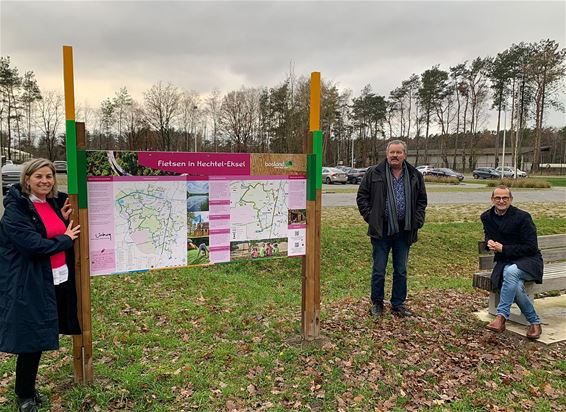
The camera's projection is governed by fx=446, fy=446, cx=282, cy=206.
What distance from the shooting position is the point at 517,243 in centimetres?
452

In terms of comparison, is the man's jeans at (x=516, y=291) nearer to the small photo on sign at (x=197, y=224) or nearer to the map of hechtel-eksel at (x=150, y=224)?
the small photo on sign at (x=197, y=224)

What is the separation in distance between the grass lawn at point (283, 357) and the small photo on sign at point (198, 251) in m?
0.87

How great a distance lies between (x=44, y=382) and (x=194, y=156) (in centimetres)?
217

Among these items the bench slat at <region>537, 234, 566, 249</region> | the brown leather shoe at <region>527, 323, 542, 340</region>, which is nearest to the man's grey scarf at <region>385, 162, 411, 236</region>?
the brown leather shoe at <region>527, 323, 542, 340</region>

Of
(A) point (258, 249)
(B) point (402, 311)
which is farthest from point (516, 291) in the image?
(A) point (258, 249)

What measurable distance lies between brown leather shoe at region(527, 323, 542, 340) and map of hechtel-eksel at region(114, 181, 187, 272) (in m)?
3.43

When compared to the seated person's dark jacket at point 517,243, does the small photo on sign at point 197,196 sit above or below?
above

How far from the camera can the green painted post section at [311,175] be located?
14.0 feet

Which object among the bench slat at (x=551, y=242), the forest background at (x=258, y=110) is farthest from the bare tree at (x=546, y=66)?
the bench slat at (x=551, y=242)

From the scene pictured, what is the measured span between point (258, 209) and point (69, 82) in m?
1.86

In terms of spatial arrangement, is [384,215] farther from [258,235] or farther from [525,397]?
[525,397]

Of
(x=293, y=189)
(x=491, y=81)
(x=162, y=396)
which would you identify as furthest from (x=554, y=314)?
(x=491, y=81)

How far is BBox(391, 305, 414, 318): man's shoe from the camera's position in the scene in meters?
5.00

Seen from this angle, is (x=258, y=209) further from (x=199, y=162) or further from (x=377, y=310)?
(x=377, y=310)
